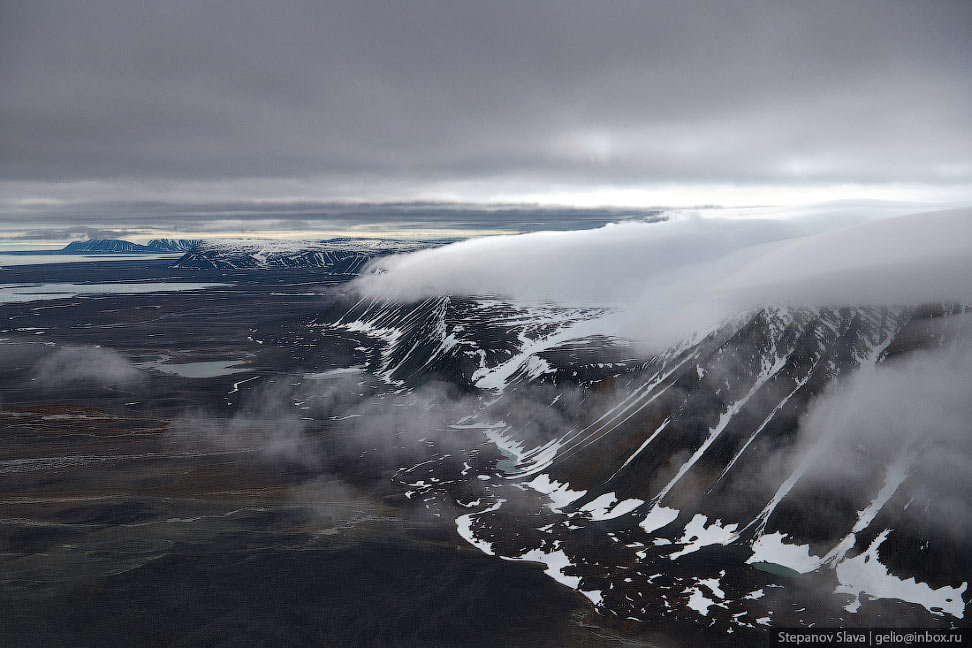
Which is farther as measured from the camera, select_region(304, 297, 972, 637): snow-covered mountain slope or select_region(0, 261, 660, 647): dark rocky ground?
select_region(304, 297, 972, 637): snow-covered mountain slope

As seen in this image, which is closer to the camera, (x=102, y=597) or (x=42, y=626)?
(x=42, y=626)

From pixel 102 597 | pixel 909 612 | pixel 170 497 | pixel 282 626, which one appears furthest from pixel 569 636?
pixel 170 497

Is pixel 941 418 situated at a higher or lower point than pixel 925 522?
higher

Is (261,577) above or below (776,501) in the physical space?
below

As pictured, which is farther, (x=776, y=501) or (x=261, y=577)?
(x=776, y=501)

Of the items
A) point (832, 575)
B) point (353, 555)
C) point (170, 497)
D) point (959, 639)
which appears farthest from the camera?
point (170, 497)

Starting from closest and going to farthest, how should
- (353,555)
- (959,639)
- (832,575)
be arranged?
(959,639) < (832,575) < (353,555)

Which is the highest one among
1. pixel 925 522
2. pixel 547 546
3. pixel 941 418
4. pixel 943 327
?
pixel 943 327

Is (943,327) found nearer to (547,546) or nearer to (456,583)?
(547,546)

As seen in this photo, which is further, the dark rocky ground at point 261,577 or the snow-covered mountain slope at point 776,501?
the snow-covered mountain slope at point 776,501

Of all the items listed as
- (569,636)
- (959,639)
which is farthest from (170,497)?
(959,639)
